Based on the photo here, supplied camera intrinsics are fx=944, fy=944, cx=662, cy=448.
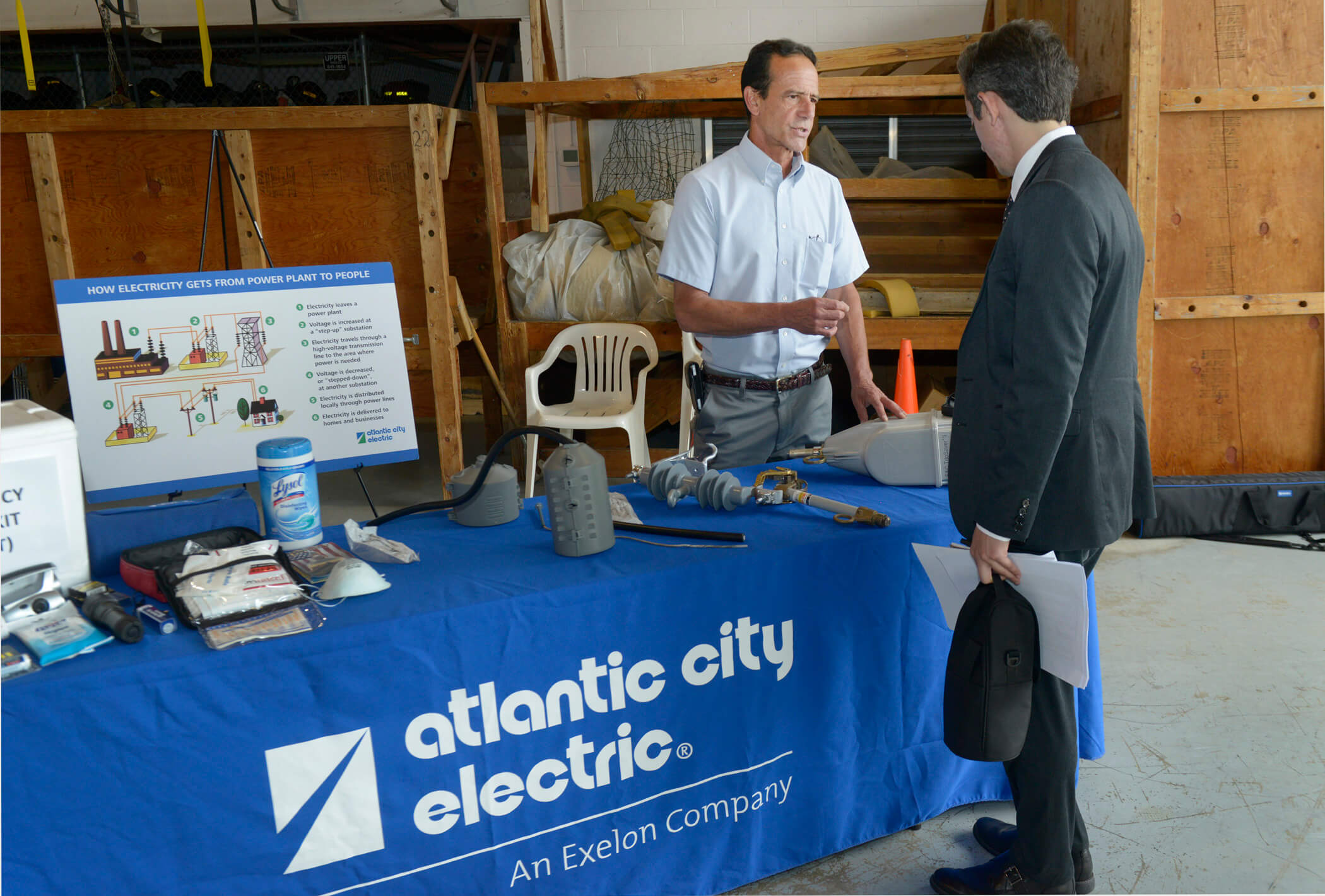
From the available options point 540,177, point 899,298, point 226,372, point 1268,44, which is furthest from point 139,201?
point 1268,44

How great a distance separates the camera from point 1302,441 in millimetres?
4199

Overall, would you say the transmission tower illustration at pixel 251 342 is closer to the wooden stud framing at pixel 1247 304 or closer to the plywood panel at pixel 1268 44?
the wooden stud framing at pixel 1247 304

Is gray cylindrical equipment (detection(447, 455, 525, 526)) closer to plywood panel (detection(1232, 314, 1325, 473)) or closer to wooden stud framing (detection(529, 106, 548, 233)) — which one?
wooden stud framing (detection(529, 106, 548, 233))

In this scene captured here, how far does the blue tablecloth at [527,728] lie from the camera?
1.44 metres

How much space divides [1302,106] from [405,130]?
384 centimetres

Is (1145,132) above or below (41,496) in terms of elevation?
above

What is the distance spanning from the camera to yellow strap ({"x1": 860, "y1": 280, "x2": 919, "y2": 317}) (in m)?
4.44

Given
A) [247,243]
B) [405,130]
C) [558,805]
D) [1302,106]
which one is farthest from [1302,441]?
[247,243]

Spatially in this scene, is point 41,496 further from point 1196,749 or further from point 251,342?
point 1196,749

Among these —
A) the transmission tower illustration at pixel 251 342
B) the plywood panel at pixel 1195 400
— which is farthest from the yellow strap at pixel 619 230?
the plywood panel at pixel 1195 400

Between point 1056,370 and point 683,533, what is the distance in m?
0.76

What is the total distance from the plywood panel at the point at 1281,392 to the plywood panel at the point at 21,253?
17.8 ft

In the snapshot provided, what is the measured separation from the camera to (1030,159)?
1613mm

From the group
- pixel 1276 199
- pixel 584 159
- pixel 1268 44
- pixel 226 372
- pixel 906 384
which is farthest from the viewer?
pixel 584 159
